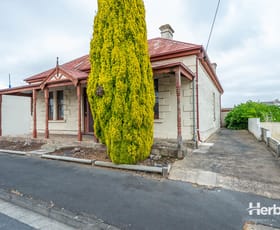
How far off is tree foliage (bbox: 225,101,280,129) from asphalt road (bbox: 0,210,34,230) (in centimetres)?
1631

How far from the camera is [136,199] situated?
3352 millimetres

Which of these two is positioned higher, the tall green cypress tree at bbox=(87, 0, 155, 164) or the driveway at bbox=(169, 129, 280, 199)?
the tall green cypress tree at bbox=(87, 0, 155, 164)

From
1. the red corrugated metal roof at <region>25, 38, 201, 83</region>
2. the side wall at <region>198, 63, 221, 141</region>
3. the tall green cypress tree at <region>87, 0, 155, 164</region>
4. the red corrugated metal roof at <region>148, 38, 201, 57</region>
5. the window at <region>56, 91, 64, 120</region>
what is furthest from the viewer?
the window at <region>56, 91, 64, 120</region>

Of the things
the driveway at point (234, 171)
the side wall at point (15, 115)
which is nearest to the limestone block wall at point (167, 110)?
the driveway at point (234, 171)

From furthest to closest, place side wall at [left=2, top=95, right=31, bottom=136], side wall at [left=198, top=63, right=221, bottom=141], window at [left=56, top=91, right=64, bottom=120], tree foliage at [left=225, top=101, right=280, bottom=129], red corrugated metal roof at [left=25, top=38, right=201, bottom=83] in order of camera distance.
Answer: tree foliage at [left=225, top=101, right=280, bottom=129] → side wall at [left=2, top=95, right=31, bottom=136] → window at [left=56, top=91, right=64, bottom=120] → side wall at [left=198, top=63, right=221, bottom=141] → red corrugated metal roof at [left=25, top=38, right=201, bottom=83]

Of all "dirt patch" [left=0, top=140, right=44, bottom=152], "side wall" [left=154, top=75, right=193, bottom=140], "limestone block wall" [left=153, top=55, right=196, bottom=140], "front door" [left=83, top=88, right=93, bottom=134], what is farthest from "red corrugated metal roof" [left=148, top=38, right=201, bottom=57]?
"dirt patch" [left=0, top=140, right=44, bottom=152]

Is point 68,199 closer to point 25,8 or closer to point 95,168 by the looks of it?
point 95,168

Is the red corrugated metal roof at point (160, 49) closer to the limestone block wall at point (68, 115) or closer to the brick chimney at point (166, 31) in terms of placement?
the brick chimney at point (166, 31)

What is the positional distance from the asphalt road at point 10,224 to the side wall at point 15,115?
13.1 m

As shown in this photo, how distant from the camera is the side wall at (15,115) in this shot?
46.9ft

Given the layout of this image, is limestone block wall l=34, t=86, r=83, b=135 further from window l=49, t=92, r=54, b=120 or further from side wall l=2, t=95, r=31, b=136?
side wall l=2, t=95, r=31, b=136

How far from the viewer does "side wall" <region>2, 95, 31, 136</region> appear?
563 inches

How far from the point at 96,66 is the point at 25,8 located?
6.89m

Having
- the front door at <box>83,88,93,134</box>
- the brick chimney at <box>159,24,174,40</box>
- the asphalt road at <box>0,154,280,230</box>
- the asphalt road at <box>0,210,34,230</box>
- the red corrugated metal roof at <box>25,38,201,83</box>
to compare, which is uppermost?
the brick chimney at <box>159,24,174,40</box>
